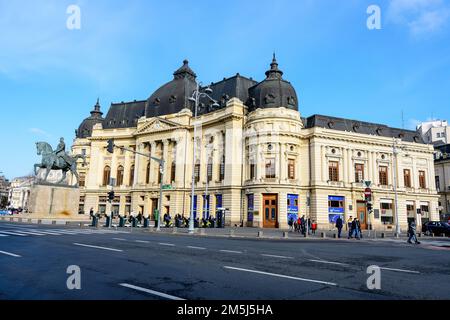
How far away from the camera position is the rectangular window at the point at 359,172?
48200mm

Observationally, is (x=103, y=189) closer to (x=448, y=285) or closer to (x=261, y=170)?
Result: (x=261, y=170)

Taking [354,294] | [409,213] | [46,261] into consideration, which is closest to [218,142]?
[409,213]

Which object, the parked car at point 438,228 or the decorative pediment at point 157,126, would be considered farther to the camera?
the decorative pediment at point 157,126

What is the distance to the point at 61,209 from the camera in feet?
127

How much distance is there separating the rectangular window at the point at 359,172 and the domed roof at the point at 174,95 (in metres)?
27.7

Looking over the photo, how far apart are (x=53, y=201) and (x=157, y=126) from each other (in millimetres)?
22852

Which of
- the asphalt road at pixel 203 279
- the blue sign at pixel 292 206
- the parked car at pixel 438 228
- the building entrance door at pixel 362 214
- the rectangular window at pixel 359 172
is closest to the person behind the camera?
the asphalt road at pixel 203 279

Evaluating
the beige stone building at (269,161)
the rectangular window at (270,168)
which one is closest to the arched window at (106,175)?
the beige stone building at (269,161)

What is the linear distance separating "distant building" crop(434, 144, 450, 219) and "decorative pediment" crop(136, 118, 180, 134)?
1881 inches

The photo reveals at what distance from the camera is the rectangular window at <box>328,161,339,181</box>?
46.7 m

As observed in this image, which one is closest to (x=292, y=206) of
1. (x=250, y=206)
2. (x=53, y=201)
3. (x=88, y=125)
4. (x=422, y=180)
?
(x=250, y=206)

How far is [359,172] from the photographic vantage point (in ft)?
159

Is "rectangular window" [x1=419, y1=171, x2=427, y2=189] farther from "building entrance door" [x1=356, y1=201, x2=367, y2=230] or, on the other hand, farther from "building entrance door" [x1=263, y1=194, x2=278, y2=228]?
"building entrance door" [x1=263, y1=194, x2=278, y2=228]

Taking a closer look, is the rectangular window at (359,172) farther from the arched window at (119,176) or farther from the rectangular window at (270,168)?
the arched window at (119,176)
